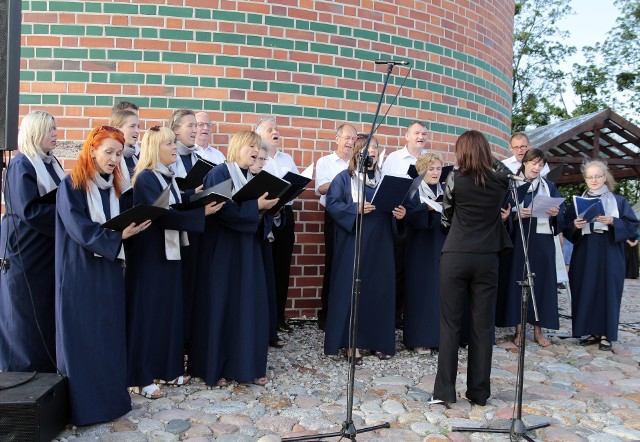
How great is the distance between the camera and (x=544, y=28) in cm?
3206

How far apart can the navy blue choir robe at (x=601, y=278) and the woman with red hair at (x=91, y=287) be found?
15.3 feet

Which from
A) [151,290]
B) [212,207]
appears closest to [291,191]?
[212,207]

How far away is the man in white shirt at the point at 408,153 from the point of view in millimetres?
6801

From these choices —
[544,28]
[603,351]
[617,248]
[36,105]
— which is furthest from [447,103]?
[544,28]

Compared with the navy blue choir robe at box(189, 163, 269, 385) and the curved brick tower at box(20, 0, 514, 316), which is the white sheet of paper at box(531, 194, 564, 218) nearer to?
the curved brick tower at box(20, 0, 514, 316)

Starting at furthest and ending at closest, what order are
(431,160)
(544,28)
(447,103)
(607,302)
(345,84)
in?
(544,28) → (447,103) → (345,84) → (607,302) → (431,160)

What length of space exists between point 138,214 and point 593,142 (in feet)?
42.1

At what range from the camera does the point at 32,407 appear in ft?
11.8

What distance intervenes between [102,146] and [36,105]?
109 inches

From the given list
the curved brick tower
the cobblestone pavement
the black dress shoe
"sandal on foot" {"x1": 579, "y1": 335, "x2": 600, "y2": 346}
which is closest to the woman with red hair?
the cobblestone pavement

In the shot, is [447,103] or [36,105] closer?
[36,105]

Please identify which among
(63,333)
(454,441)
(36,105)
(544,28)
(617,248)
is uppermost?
(544,28)

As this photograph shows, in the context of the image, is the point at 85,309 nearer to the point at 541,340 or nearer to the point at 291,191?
the point at 291,191

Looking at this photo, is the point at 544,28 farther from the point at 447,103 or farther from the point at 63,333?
the point at 63,333
